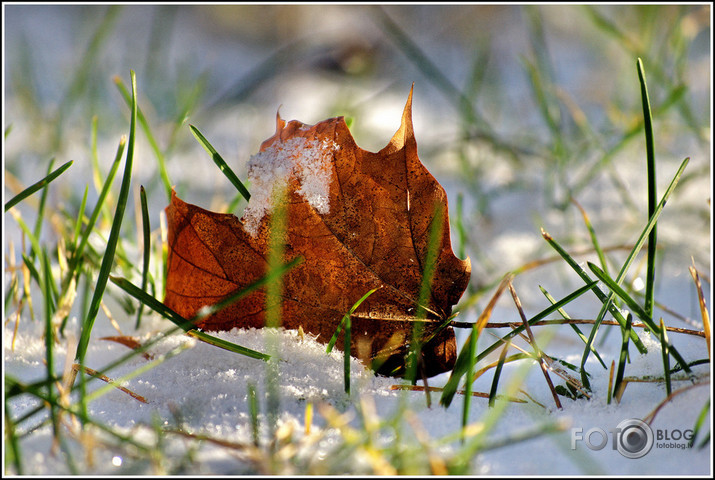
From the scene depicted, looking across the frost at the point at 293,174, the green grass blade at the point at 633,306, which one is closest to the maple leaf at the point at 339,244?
the frost at the point at 293,174

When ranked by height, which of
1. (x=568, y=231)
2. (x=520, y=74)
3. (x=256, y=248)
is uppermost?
(x=520, y=74)

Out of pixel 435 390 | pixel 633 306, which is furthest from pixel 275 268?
pixel 633 306

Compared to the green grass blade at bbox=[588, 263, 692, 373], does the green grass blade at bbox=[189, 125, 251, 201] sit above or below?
above

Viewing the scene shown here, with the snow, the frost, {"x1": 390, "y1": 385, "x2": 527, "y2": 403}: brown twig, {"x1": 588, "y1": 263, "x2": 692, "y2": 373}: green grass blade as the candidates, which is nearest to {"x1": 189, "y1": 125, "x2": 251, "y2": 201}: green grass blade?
the frost

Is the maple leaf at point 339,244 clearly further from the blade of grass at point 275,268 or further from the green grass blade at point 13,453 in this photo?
the green grass blade at point 13,453

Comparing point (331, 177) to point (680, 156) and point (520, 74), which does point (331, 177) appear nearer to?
point (680, 156)

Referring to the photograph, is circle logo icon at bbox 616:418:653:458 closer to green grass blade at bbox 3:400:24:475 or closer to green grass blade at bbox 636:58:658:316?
green grass blade at bbox 636:58:658:316

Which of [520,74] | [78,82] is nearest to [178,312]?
[78,82]
